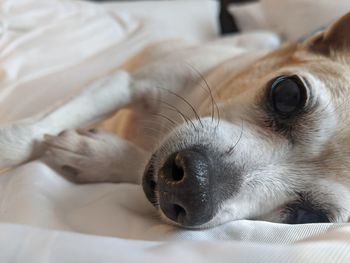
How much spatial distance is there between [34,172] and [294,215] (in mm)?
897

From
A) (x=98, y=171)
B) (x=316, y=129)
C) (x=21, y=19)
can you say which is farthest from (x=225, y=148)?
(x=21, y=19)

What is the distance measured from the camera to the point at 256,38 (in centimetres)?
355

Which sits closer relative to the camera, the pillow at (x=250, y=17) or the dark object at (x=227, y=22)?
the pillow at (x=250, y=17)

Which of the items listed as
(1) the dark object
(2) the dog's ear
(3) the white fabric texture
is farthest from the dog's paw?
(1) the dark object

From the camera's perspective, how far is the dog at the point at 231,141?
1.49m

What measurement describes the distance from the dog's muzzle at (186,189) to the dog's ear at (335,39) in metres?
0.86

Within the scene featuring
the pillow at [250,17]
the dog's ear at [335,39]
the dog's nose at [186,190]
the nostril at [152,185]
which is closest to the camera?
the dog's nose at [186,190]

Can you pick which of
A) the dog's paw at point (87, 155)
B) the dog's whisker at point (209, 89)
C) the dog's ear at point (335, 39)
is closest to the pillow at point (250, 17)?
the dog's whisker at point (209, 89)

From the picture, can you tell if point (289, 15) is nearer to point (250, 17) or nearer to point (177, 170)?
point (250, 17)

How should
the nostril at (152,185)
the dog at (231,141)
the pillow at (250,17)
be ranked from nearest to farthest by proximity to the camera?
the dog at (231,141) < the nostril at (152,185) < the pillow at (250,17)

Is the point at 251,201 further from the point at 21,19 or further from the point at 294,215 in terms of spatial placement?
the point at 21,19

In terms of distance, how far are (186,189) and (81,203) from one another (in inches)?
17.9

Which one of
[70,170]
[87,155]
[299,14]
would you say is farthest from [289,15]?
[70,170]

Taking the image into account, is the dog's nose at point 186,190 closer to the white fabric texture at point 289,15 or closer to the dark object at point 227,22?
the white fabric texture at point 289,15
